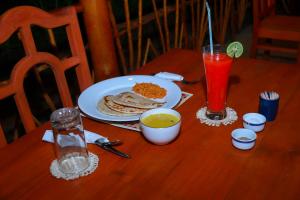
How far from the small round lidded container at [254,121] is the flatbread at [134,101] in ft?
0.90

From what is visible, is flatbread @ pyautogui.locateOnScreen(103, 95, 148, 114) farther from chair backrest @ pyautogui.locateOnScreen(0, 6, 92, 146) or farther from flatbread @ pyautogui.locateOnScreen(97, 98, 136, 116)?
chair backrest @ pyautogui.locateOnScreen(0, 6, 92, 146)

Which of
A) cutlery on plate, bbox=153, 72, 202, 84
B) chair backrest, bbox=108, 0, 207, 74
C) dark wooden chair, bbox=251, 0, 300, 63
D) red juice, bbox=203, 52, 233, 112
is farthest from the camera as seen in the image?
dark wooden chair, bbox=251, 0, 300, 63

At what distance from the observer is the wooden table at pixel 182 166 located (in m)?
0.71

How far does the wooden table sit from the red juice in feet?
0.24

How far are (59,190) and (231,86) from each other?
70cm

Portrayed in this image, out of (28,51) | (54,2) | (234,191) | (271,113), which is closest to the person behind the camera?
(234,191)

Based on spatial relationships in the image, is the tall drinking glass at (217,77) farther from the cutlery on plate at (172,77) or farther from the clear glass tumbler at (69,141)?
the clear glass tumbler at (69,141)

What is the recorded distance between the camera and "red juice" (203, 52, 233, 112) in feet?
3.06

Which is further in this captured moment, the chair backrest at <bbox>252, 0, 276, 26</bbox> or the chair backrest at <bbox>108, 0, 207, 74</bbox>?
the chair backrest at <bbox>252, 0, 276, 26</bbox>

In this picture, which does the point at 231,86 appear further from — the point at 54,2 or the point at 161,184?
the point at 54,2

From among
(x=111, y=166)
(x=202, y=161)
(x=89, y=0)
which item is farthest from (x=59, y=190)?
(x=89, y=0)

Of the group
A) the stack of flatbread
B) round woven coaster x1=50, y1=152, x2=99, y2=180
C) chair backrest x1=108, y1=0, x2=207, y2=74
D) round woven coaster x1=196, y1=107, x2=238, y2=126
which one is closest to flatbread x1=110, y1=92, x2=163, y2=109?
the stack of flatbread

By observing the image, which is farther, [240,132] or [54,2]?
[54,2]

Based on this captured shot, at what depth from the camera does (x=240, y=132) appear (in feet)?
2.82
